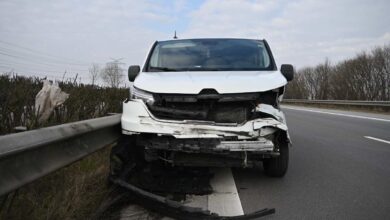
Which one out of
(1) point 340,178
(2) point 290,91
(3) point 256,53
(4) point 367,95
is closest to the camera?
(1) point 340,178

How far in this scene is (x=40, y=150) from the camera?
2.63m

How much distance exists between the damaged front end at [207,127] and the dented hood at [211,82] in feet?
0.22

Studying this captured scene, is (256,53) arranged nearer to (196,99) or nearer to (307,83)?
(196,99)

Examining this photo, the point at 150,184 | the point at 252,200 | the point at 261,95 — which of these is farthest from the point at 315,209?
the point at 150,184

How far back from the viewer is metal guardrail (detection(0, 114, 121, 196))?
2.22 m

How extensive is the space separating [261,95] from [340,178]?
1.56 meters

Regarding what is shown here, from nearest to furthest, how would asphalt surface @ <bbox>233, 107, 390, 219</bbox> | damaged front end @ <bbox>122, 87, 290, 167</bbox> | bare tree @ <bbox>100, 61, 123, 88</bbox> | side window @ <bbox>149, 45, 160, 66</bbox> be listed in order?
asphalt surface @ <bbox>233, 107, 390, 219</bbox>
damaged front end @ <bbox>122, 87, 290, 167</bbox>
side window @ <bbox>149, 45, 160, 66</bbox>
bare tree @ <bbox>100, 61, 123, 88</bbox>

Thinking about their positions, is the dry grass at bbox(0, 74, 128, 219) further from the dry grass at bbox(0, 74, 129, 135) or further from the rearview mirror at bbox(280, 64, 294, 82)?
the rearview mirror at bbox(280, 64, 294, 82)

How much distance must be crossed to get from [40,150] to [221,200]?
6.22 ft

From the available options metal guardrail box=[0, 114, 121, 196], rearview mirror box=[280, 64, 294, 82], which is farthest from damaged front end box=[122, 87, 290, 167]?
rearview mirror box=[280, 64, 294, 82]

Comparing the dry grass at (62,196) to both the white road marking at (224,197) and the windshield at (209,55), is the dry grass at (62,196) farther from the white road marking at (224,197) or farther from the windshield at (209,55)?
the windshield at (209,55)

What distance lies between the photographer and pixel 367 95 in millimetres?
57250

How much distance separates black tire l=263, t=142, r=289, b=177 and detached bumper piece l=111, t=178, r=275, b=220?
1243 millimetres

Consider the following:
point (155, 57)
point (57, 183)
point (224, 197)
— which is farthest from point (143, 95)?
point (155, 57)
